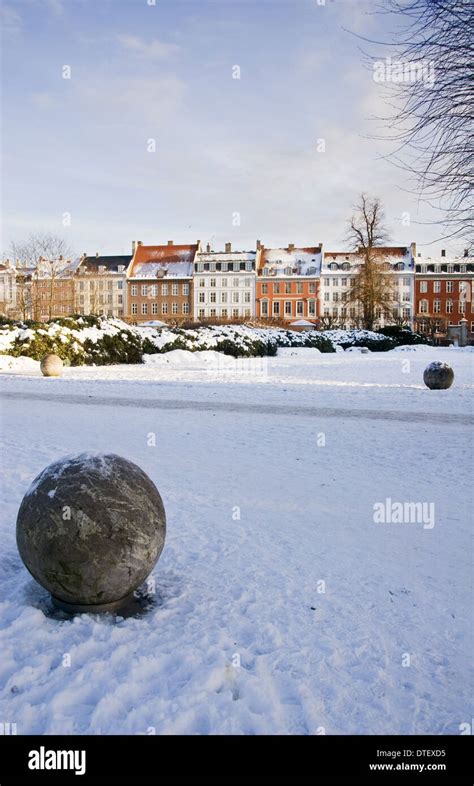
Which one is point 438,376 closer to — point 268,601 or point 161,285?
point 268,601

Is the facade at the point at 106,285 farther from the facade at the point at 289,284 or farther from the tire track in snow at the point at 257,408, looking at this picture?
the tire track in snow at the point at 257,408

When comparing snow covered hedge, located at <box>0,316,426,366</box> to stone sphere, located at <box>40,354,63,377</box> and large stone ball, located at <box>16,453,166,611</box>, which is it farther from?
large stone ball, located at <box>16,453,166,611</box>

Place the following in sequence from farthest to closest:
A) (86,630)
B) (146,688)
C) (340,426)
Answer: (340,426)
(86,630)
(146,688)

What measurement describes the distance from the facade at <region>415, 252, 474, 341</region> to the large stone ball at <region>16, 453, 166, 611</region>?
85276 millimetres

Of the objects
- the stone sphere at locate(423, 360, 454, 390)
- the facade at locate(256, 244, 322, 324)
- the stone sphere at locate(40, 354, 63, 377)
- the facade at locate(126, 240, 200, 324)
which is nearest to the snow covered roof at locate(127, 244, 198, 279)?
the facade at locate(126, 240, 200, 324)

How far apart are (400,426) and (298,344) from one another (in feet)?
86.8

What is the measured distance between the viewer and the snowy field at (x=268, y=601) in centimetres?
285

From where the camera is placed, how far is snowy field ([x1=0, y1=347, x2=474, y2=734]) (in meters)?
2.85

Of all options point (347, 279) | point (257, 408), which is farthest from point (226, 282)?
point (257, 408)

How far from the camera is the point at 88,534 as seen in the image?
351cm

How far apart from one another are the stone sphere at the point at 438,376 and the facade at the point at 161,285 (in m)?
73.4

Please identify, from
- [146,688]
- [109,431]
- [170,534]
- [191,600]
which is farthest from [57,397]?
[146,688]

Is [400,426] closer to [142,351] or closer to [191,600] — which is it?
[191,600]
